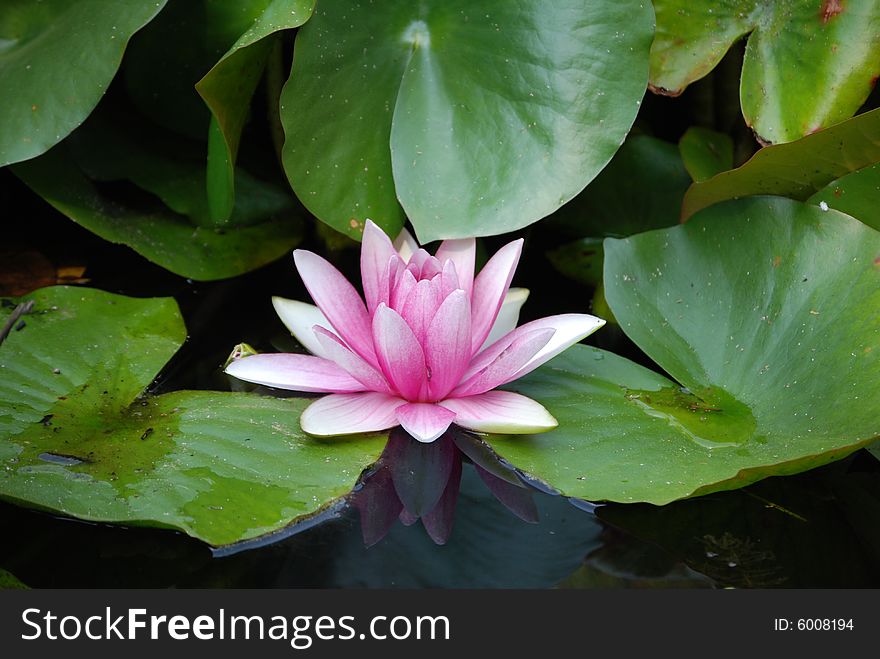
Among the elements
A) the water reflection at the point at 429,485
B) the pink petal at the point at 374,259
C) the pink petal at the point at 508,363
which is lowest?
the water reflection at the point at 429,485

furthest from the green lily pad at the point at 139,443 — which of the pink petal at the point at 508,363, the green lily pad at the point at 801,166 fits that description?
the green lily pad at the point at 801,166

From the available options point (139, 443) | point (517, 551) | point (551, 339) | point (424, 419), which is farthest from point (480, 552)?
point (139, 443)

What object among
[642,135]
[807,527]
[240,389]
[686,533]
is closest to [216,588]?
[240,389]

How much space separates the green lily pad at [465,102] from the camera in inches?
47.2

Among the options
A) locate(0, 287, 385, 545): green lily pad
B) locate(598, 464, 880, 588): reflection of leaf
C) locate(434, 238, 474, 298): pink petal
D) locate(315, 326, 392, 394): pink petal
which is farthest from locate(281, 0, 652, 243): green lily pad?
locate(598, 464, 880, 588): reflection of leaf

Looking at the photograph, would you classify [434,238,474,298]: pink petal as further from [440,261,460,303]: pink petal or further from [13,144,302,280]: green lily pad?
[13,144,302,280]: green lily pad

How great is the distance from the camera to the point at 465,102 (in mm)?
1235

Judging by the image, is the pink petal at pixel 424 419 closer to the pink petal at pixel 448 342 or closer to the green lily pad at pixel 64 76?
the pink petal at pixel 448 342

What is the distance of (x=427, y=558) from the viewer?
908 millimetres

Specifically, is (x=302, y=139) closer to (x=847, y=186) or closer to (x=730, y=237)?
(x=730, y=237)

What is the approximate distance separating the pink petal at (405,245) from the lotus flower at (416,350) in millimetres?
81

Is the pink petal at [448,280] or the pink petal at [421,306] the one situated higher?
the pink petal at [448,280]

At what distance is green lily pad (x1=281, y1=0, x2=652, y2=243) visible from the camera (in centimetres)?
120

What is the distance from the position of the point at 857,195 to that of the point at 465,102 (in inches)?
21.9
